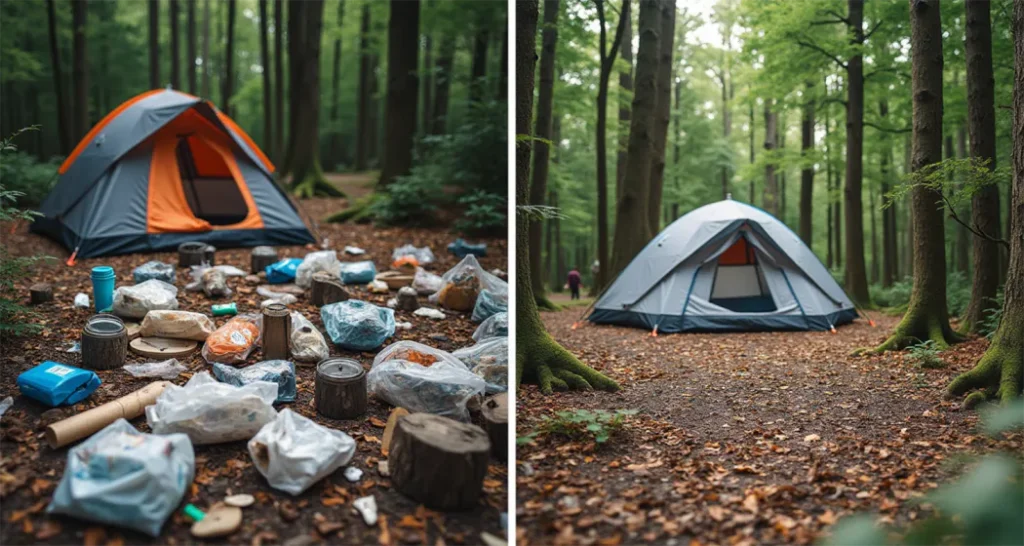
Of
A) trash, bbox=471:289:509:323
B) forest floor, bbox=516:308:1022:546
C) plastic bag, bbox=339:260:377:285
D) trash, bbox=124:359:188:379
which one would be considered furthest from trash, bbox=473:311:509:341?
trash, bbox=124:359:188:379

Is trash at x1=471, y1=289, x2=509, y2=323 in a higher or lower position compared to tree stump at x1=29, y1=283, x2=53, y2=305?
lower

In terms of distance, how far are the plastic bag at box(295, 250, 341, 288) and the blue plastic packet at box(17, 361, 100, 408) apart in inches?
99.7

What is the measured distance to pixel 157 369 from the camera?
12.4 feet

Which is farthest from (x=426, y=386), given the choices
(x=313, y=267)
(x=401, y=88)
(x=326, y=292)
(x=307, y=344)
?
(x=401, y=88)

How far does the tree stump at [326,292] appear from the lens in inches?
210

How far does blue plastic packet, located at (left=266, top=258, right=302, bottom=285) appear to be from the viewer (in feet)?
19.7

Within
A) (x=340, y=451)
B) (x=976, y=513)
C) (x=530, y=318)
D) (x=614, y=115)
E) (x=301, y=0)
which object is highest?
(x=301, y=0)

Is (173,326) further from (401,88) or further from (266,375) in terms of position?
(401,88)

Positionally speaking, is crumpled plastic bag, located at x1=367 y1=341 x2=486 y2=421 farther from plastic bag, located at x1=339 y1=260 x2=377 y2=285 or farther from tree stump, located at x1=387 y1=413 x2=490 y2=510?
plastic bag, located at x1=339 y1=260 x2=377 y2=285

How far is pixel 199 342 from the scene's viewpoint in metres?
4.27

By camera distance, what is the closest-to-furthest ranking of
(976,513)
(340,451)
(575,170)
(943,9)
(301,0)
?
(976,513) < (340,451) < (943,9) < (575,170) < (301,0)

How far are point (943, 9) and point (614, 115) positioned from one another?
7.95 m

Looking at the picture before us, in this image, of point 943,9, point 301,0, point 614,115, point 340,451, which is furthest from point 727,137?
point 340,451

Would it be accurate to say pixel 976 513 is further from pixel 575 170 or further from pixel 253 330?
pixel 575 170
